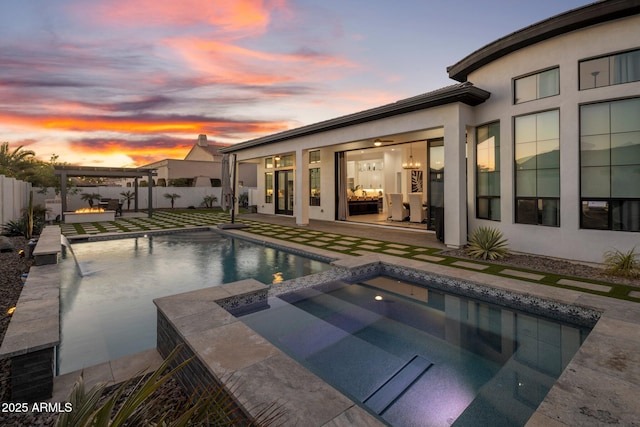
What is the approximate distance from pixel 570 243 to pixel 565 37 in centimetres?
416

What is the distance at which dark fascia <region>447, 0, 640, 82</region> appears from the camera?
19.3ft

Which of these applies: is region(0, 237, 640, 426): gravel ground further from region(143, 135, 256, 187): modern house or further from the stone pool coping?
region(143, 135, 256, 187): modern house

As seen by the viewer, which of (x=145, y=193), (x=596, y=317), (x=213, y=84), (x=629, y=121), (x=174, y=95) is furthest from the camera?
(x=145, y=193)

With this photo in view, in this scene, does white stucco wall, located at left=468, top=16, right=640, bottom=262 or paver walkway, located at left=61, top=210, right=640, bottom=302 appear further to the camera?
white stucco wall, located at left=468, top=16, right=640, bottom=262

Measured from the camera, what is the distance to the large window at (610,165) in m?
6.07

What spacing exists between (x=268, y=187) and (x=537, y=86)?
14.6m

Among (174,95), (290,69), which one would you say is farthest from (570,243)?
(174,95)

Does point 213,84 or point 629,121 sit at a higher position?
point 213,84

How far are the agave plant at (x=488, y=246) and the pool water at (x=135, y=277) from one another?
345 centimetres

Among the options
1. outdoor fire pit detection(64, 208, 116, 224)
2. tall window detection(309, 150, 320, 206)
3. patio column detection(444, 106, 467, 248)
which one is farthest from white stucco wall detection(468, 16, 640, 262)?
outdoor fire pit detection(64, 208, 116, 224)

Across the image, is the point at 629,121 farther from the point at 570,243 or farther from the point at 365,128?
the point at 365,128

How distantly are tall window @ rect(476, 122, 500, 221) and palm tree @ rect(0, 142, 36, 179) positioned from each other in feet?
78.8

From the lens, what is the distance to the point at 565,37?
21.8 feet

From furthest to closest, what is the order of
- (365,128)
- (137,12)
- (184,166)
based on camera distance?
(184,166) → (365,128) → (137,12)
